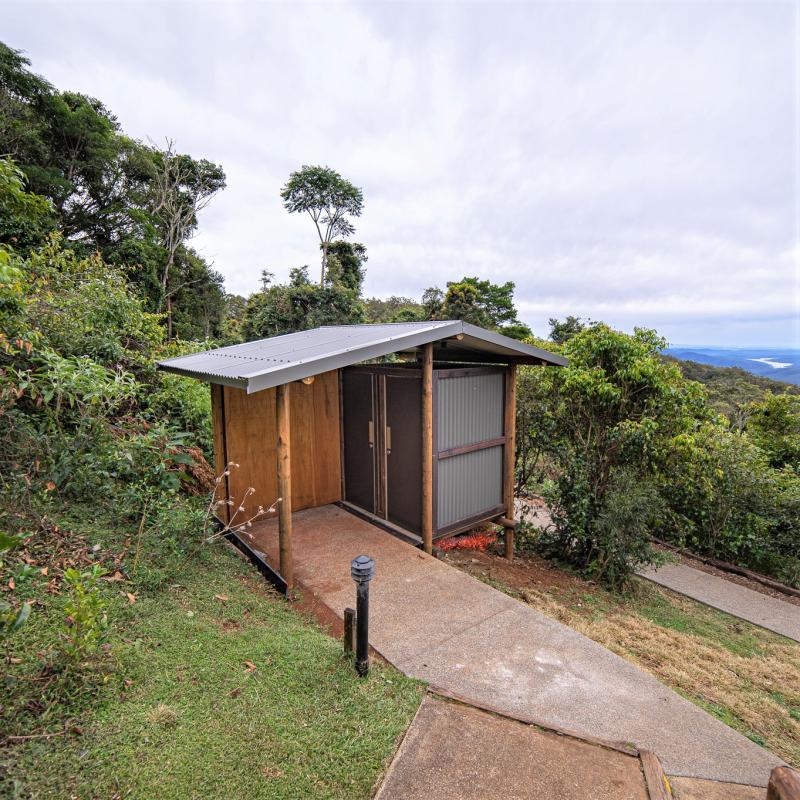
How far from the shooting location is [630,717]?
2455 mm

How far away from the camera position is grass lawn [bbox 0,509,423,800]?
1782 millimetres

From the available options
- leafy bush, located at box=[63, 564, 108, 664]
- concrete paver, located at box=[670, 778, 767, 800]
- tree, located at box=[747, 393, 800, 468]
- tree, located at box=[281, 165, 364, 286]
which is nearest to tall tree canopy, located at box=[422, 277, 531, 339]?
tree, located at box=[281, 165, 364, 286]

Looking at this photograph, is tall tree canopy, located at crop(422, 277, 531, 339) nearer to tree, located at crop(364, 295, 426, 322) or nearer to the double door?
tree, located at crop(364, 295, 426, 322)

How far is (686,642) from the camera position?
402cm

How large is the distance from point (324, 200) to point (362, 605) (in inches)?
973

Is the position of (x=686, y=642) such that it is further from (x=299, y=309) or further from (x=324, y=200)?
(x=324, y=200)

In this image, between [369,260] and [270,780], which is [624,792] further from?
[369,260]

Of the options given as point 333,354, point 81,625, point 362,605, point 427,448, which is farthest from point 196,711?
point 427,448

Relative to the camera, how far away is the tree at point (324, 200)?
915 inches

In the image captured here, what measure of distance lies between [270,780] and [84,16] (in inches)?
527

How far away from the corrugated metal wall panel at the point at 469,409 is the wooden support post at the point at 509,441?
0.10 m

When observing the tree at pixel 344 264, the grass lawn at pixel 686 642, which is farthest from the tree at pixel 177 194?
the grass lawn at pixel 686 642

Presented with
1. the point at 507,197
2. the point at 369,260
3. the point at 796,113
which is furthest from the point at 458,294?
the point at 796,113

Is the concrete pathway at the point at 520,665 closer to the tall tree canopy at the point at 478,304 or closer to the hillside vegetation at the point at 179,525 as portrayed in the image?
the hillside vegetation at the point at 179,525
